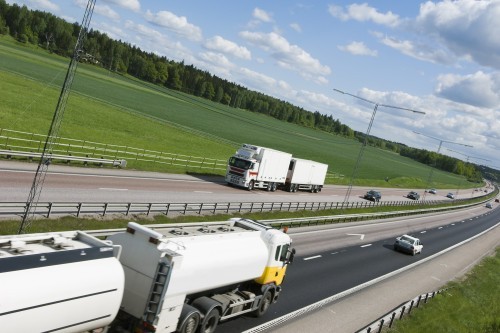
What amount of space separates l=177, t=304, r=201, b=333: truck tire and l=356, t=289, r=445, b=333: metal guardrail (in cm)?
635

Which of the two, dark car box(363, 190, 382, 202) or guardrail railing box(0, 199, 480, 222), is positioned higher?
dark car box(363, 190, 382, 202)

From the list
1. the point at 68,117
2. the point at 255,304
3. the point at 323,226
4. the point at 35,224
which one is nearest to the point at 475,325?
the point at 255,304

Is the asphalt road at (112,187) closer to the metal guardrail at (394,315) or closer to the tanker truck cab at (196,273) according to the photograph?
the tanker truck cab at (196,273)

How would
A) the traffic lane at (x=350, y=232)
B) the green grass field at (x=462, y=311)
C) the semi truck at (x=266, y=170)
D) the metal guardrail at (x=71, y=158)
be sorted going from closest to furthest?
the green grass field at (x=462, y=311) < the metal guardrail at (x=71, y=158) < the traffic lane at (x=350, y=232) < the semi truck at (x=266, y=170)

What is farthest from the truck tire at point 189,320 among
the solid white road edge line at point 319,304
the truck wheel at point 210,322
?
the solid white road edge line at point 319,304

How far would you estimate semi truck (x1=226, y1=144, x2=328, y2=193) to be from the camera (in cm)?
5288

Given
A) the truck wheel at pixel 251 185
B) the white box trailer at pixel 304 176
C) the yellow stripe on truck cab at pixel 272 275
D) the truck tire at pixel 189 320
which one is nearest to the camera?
the truck tire at pixel 189 320

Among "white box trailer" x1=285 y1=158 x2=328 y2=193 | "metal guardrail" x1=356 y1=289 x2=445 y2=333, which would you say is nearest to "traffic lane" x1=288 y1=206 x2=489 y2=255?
"metal guardrail" x1=356 y1=289 x2=445 y2=333

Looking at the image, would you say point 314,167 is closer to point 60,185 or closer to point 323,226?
point 323,226

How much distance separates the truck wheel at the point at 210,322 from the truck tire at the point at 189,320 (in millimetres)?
292

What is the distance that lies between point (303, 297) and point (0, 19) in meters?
179

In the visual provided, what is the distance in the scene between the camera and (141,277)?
1344 cm

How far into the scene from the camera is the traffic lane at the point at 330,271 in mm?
21625

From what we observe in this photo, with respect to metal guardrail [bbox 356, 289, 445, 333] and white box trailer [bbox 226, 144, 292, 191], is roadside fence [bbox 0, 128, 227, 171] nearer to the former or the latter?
white box trailer [bbox 226, 144, 292, 191]
